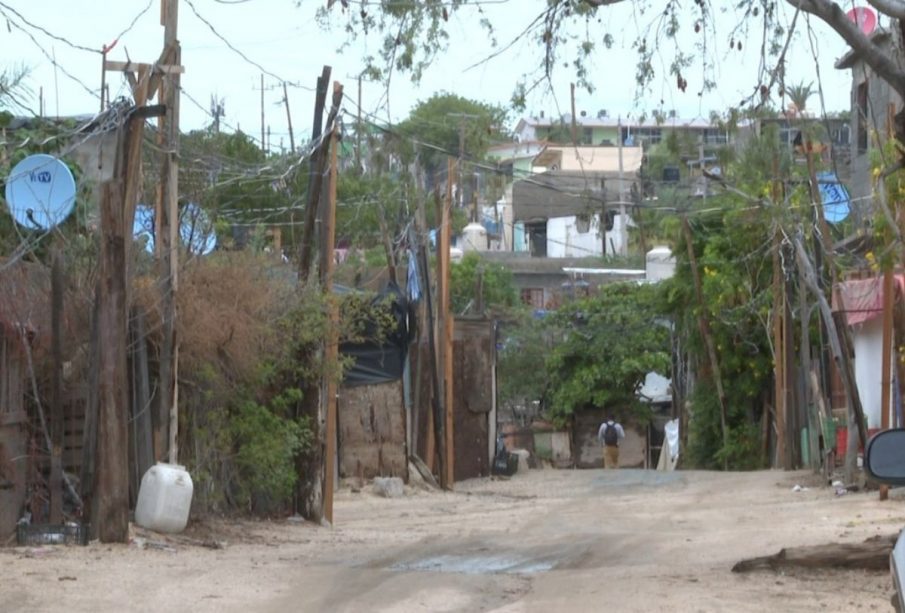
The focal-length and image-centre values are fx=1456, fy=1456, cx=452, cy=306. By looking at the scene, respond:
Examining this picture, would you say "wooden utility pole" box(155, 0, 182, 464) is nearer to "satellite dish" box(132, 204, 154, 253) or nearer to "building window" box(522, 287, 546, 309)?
"satellite dish" box(132, 204, 154, 253)

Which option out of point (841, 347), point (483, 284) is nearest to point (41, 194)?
point (841, 347)

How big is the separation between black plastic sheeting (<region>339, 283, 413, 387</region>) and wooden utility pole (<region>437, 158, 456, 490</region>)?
100 centimetres

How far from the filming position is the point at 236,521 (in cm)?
1620

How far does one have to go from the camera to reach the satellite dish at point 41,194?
13.9 m

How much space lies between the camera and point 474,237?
5625cm

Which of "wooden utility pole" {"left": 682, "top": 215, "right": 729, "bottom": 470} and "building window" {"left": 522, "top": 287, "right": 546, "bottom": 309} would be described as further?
"building window" {"left": 522, "top": 287, "right": 546, "bottom": 309}

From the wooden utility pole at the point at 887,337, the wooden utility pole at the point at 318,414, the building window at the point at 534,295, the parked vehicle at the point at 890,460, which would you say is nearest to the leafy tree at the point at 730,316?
the wooden utility pole at the point at 887,337

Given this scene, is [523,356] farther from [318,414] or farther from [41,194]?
[41,194]

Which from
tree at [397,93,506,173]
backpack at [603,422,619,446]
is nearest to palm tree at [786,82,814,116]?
tree at [397,93,506,173]

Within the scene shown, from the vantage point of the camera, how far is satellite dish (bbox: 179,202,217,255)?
15617 millimetres

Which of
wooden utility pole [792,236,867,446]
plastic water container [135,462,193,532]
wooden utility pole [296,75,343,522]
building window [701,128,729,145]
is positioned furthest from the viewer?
wooden utility pole [792,236,867,446]

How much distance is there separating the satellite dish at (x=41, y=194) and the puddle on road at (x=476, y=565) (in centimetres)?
477

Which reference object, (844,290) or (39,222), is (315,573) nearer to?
(39,222)

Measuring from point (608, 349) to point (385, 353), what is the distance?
19.1 m
